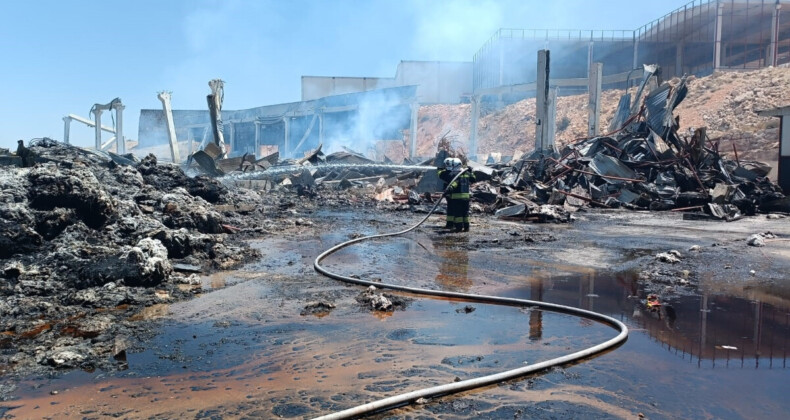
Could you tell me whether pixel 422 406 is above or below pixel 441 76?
below

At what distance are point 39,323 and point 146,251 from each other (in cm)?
162

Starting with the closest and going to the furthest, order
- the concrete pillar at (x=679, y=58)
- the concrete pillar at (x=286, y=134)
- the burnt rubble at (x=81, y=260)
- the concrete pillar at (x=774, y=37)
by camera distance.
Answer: the burnt rubble at (x=81, y=260) < the concrete pillar at (x=774, y=37) < the concrete pillar at (x=286, y=134) < the concrete pillar at (x=679, y=58)

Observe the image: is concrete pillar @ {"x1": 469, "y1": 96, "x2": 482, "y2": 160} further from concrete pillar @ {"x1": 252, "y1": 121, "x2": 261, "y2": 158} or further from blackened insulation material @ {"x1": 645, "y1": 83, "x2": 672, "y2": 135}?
concrete pillar @ {"x1": 252, "y1": 121, "x2": 261, "y2": 158}

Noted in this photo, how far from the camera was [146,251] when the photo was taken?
6.02 meters

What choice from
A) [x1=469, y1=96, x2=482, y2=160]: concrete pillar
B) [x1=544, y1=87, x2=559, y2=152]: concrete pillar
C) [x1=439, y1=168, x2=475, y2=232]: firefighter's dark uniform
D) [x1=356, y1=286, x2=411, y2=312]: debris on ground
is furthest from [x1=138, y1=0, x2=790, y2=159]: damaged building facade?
[x1=356, y1=286, x2=411, y2=312]: debris on ground

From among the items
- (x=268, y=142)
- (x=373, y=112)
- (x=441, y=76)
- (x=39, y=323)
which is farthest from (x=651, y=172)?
(x=441, y=76)

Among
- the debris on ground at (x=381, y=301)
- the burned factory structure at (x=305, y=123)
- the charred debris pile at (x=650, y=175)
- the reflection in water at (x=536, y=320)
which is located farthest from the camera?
the burned factory structure at (x=305, y=123)

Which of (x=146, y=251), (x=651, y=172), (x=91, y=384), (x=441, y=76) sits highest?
(x=441, y=76)

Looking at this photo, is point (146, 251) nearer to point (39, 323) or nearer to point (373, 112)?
point (39, 323)

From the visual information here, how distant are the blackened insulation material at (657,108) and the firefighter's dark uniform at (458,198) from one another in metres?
9.90

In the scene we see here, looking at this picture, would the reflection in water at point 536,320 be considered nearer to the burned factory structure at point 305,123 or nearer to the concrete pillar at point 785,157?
the concrete pillar at point 785,157

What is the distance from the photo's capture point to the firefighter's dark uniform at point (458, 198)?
9469 mm

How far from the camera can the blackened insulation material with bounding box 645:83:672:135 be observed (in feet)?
54.1

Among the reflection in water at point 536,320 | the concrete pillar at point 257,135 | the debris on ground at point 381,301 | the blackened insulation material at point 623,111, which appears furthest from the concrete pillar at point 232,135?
the reflection in water at point 536,320
